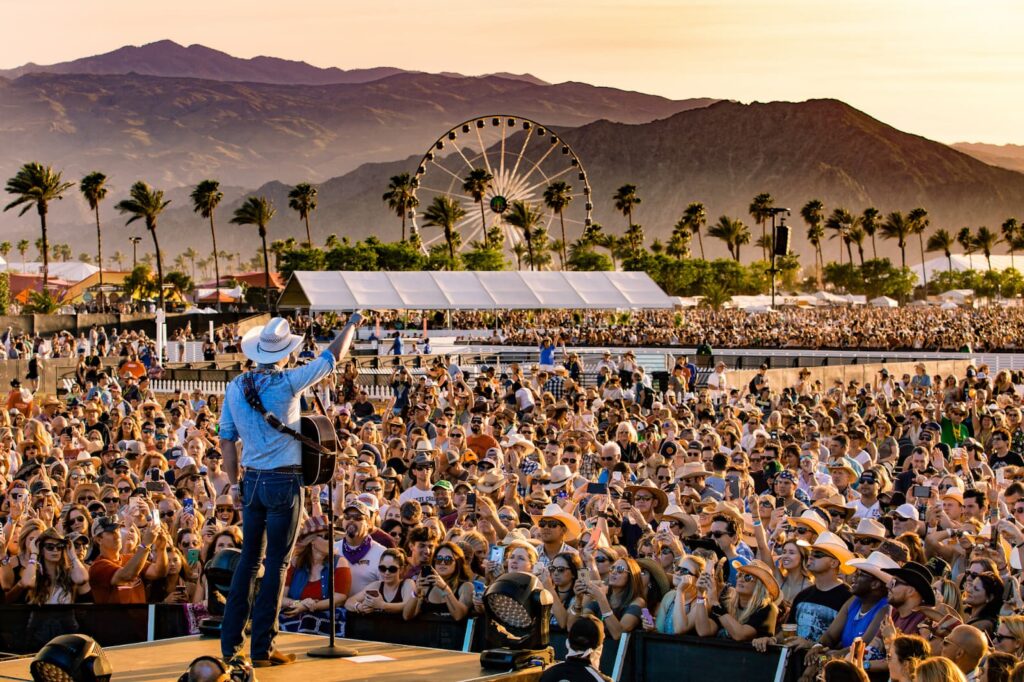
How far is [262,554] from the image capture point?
702cm

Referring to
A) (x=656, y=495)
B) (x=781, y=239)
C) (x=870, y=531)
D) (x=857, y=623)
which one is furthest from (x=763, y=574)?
(x=781, y=239)

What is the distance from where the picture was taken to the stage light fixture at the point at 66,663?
5.88m

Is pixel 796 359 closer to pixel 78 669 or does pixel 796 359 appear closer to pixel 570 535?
pixel 570 535

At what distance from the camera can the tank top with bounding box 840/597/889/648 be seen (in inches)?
286

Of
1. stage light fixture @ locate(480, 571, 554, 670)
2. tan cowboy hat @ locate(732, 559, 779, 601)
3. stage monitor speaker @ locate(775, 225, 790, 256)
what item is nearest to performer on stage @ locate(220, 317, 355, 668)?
stage light fixture @ locate(480, 571, 554, 670)

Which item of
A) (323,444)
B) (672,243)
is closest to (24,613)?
(323,444)

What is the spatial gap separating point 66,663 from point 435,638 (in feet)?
9.26

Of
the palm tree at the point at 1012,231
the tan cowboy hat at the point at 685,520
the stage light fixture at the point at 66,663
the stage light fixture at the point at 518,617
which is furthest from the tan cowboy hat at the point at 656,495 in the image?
the palm tree at the point at 1012,231

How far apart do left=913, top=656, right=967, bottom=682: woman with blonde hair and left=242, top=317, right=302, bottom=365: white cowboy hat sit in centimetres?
321

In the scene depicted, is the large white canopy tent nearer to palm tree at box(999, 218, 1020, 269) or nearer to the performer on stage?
the performer on stage

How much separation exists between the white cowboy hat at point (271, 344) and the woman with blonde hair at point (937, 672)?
3.21m

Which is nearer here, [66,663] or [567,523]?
[66,663]

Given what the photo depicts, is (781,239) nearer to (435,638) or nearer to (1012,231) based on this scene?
Result: (435,638)

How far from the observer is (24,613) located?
28.3 ft
